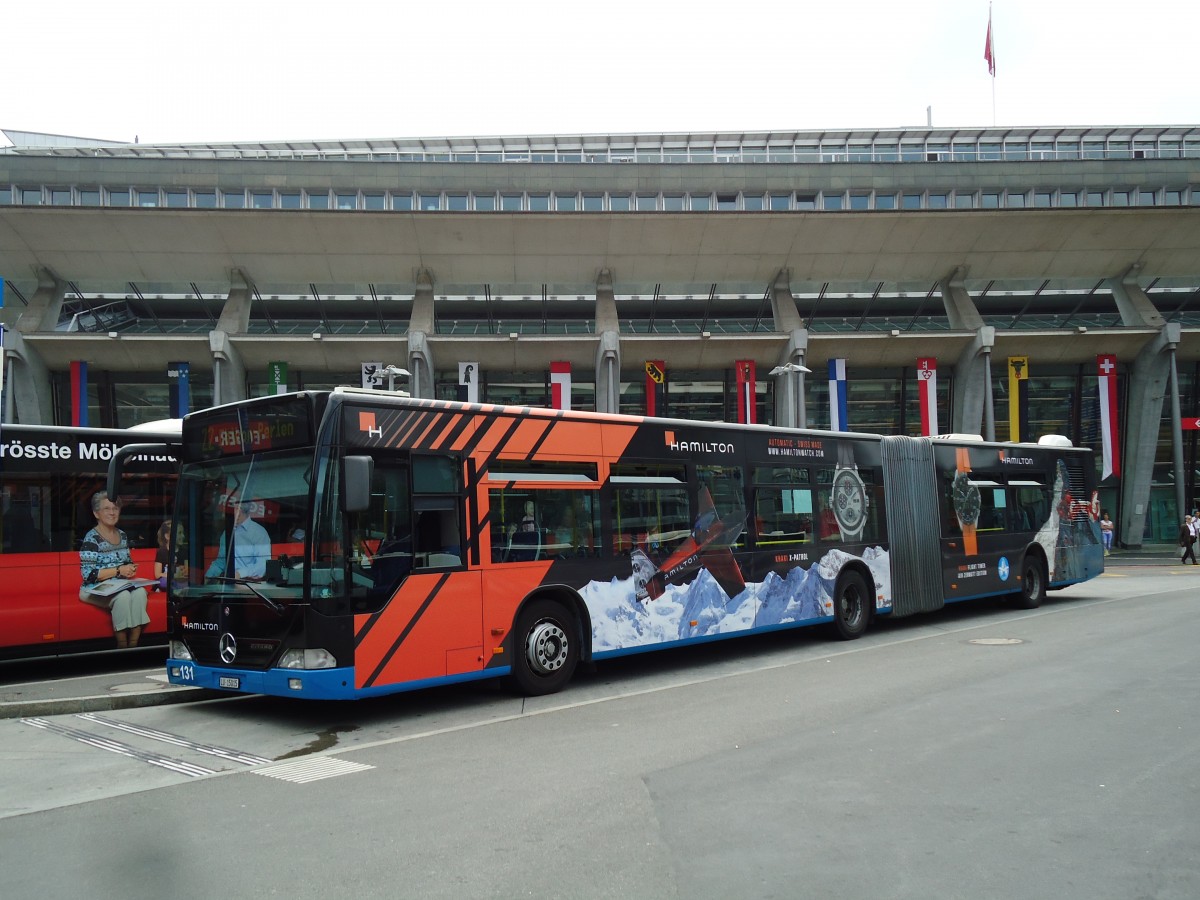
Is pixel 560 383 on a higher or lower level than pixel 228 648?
higher

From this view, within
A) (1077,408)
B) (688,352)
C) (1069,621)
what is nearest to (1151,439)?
(1077,408)

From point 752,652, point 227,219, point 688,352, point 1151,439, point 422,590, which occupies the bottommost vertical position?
point 752,652

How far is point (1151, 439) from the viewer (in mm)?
35344

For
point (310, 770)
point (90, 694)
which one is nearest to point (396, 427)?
point (310, 770)

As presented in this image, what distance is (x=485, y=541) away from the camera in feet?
31.2

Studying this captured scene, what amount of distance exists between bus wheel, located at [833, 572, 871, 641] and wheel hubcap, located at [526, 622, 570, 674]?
18.2 feet

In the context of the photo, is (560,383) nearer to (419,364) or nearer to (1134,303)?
(419,364)

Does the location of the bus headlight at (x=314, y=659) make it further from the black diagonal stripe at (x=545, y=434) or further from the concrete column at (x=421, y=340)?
the concrete column at (x=421, y=340)

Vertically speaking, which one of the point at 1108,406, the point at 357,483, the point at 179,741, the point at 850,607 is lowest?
the point at 179,741

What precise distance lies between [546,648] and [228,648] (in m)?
3.20

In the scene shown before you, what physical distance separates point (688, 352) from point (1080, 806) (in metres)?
27.2

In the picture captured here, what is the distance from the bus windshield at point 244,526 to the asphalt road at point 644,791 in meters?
1.36

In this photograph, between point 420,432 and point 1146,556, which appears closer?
point 420,432

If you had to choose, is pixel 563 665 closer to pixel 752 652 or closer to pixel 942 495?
pixel 752 652
